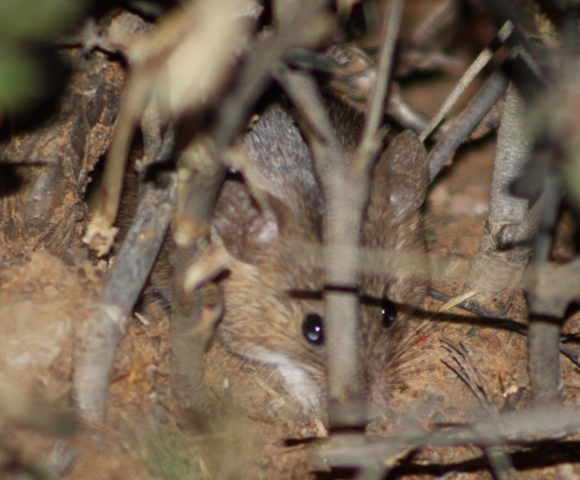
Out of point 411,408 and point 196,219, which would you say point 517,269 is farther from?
point 196,219

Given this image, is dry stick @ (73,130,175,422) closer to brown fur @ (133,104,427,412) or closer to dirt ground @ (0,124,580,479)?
dirt ground @ (0,124,580,479)

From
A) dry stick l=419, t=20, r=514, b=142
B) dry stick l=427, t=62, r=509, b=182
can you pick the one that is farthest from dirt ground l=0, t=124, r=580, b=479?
dry stick l=419, t=20, r=514, b=142

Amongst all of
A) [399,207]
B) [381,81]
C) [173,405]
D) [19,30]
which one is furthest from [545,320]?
[19,30]

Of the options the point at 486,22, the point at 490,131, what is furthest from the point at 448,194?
the point at 486,22

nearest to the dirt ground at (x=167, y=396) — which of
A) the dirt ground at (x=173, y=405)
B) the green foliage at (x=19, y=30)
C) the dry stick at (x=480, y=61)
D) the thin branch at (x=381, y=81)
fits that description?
the dirt ground at (x=173, y=405)

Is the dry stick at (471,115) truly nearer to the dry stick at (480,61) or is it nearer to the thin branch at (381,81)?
the dry stick at (480,61)

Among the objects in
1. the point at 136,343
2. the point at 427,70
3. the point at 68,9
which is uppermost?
the point at 427,70
